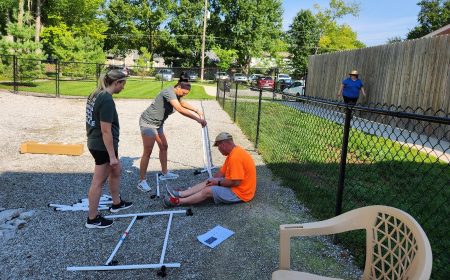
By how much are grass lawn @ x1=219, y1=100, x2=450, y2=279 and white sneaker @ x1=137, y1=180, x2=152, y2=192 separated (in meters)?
2.24

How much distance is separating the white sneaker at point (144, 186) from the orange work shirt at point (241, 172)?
4.21ft

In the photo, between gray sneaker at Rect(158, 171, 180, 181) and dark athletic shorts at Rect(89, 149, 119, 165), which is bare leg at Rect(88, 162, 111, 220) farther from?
gray sneaker at Rect(158, 171, 180, 181)

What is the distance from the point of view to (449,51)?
9625 millimetres

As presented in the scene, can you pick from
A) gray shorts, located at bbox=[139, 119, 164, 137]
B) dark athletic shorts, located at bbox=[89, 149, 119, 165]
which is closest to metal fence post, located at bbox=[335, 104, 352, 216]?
dark athletic shorts, located at bbox=[89, 149, 119, 165]

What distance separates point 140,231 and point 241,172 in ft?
4.85

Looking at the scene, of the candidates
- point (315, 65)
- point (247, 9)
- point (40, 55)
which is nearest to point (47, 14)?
point (40, 55)

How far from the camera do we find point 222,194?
194 inches

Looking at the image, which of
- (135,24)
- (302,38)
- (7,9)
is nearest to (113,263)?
(7,9)

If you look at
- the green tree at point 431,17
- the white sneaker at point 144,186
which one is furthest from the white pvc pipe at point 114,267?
the green tree at point 431,17

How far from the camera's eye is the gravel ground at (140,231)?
349 centimetres

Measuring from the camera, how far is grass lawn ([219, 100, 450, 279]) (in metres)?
4.17

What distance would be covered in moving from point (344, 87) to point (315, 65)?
7750 millimetres

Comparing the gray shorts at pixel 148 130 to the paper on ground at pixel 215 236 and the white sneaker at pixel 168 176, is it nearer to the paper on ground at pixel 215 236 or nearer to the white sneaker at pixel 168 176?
the white sneaker at pixel 168 176

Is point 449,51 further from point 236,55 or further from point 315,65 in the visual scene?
point 236,55
